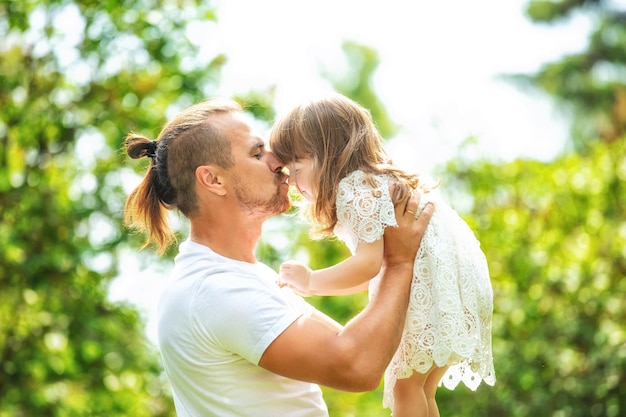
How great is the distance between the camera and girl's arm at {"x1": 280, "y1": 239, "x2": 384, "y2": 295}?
2461mm

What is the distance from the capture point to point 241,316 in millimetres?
2273

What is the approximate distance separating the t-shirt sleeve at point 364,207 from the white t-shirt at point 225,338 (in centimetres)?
26

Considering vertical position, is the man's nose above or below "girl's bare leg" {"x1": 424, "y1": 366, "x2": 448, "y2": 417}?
above


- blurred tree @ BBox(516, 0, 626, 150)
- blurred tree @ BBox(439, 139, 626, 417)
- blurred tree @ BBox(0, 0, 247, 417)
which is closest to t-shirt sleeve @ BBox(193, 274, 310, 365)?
blurred tree @ BBox(0, 0, 247, 417)

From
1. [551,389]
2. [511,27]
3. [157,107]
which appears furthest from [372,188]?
[511,27]

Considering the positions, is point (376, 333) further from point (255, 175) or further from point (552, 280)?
point (552, 280)

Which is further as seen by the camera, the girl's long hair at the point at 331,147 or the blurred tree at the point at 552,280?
the blurred tree at the point at 552,280

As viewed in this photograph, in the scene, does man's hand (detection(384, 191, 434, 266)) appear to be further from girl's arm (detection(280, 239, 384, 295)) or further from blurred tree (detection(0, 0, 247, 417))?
blurred tree (detection(0, 0, 247, 417))

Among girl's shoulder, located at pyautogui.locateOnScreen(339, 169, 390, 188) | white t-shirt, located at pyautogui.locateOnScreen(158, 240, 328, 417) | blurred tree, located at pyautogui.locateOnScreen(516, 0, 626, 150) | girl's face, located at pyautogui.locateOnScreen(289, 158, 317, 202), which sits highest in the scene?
girl's shoulder, located at pyautogui.locateOnScreen(339, 169, 390, 188)

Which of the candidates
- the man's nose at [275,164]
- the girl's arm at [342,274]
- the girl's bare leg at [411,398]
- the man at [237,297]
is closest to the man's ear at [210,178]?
the man at [237,297]

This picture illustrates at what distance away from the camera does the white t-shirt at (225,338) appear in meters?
2.28

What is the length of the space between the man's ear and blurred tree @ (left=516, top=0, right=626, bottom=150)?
672 inches

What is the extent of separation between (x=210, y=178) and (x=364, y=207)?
0.42m

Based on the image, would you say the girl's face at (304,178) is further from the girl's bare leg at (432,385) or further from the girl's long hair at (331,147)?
the girl's bare leg at (432,385)
